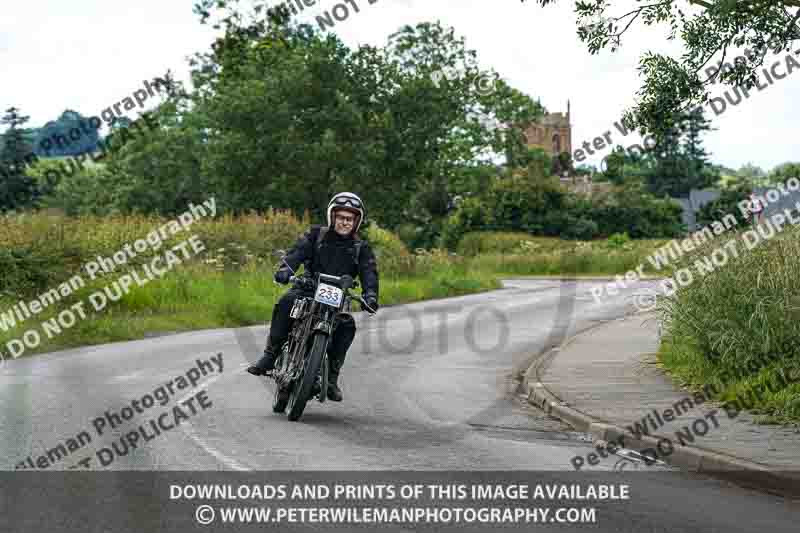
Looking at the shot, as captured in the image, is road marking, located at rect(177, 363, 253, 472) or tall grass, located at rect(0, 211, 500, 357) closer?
road marking, located at rect(177, 363, 253, 472)

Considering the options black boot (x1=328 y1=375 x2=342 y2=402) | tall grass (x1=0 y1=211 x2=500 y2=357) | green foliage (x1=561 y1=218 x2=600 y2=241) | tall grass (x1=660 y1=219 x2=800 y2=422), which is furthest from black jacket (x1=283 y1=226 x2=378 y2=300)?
green foliage (x1=561 y1=218 x2=600 y2=241)

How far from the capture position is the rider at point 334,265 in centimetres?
1139

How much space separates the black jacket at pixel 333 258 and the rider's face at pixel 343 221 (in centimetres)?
6

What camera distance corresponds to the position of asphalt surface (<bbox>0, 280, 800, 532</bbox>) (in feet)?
27.4

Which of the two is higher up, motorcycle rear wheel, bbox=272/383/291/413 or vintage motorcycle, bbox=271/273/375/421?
vintage motorcycle, bbox=271/273/375/421

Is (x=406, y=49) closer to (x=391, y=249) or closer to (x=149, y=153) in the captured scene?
(x=149, y=153)

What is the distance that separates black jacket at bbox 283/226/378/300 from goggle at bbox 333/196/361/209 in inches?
12.5

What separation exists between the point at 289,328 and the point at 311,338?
0.44 meters

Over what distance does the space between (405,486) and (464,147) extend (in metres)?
63.9

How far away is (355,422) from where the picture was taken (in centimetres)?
1138

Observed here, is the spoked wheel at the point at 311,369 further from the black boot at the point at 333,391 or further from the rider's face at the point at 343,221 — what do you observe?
the rider's face at the point at 343,221

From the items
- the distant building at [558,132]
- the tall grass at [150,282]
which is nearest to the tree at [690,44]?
the tall grass at [150,282]

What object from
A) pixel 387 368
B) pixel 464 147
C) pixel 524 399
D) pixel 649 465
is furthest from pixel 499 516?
pixel 464 147

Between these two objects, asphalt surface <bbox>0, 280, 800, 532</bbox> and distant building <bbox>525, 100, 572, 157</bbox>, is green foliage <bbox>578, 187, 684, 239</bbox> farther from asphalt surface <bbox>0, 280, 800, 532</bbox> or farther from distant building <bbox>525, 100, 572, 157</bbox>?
distant building <bbox>525, 100, 572, 157</bbox>
